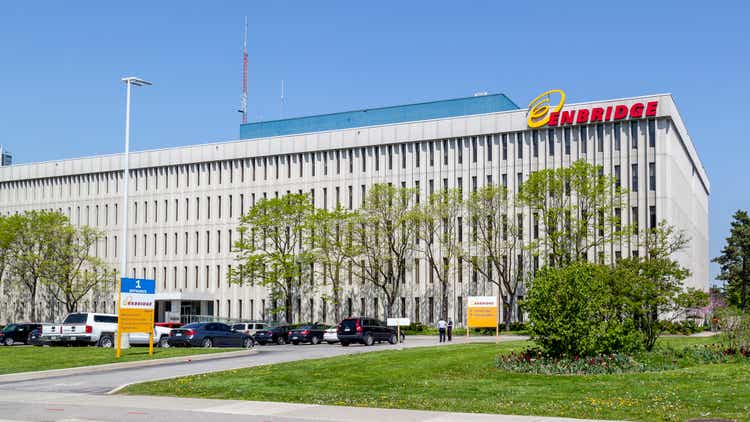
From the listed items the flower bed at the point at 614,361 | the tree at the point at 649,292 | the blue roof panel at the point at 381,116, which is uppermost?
the blue roof panel at the point at 381,116

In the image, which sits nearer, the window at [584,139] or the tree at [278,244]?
the window at [584,139]

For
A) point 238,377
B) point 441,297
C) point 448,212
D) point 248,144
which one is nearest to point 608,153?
point 448,212

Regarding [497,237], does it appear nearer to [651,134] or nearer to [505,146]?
[505,146]

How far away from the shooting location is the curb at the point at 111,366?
28875mm

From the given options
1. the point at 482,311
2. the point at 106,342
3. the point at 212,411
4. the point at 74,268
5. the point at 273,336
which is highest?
the point at 74,268

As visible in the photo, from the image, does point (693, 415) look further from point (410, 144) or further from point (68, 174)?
point (68, 174)

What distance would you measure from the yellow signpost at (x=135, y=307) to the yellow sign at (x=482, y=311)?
53.7 ft

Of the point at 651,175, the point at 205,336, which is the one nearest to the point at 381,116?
the point at 651,175

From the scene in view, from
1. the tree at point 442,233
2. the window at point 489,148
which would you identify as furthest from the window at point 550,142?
the tree at point 442,233

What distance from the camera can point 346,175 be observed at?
82312mm

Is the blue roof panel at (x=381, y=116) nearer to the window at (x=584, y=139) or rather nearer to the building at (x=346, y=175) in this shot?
the building at (x=346, y=175)

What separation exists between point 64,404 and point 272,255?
56950mm

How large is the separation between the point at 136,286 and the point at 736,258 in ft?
324

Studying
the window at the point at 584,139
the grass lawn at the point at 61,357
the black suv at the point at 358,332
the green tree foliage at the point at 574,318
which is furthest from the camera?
the window at the point at 584,139
